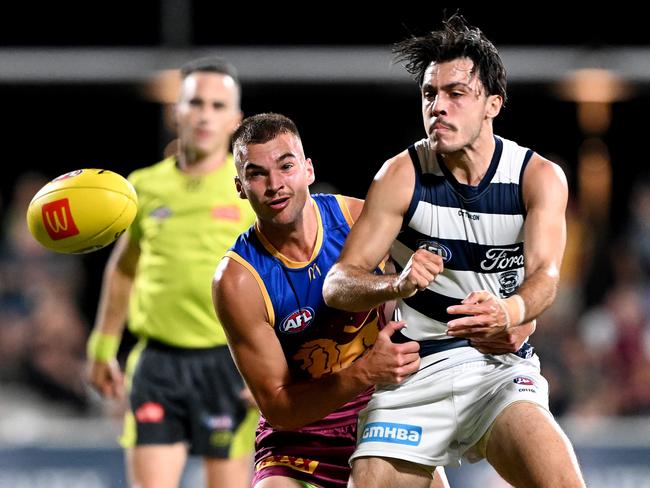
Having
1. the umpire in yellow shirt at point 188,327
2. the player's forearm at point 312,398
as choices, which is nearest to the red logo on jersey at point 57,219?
the player's forearm at point 312,398

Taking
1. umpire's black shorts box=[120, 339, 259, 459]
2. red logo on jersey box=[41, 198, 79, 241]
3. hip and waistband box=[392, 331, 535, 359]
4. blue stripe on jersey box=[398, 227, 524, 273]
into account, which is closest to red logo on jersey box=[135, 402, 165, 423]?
umpire's black shorts box=[120, 339, 259, 459]

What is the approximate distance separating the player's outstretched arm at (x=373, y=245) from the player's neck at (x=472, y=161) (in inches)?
5.4

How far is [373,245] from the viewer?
3.67 meters

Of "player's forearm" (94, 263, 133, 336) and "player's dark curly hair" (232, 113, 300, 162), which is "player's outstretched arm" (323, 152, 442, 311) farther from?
"player's forearm" (94, 263, 133, 336)

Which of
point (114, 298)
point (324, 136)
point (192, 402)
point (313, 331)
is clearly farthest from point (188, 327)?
point (324, 136)

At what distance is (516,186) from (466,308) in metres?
0.62

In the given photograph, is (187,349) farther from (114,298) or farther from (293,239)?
(293,239)

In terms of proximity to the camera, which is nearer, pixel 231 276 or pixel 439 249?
pixel 439 249

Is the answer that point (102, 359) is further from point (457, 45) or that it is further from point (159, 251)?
point (457, 45)

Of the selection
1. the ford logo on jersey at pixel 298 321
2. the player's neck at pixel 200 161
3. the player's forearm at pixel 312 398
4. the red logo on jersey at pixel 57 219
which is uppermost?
the player's neck at pixel 200 161

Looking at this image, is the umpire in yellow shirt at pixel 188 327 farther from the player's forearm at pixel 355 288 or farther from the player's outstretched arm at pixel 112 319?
the player's forearm at pixel 355 288

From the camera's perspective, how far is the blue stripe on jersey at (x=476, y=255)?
3744 millimetres

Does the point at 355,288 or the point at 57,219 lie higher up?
the point at 57,219

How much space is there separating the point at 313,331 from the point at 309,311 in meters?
0.07
